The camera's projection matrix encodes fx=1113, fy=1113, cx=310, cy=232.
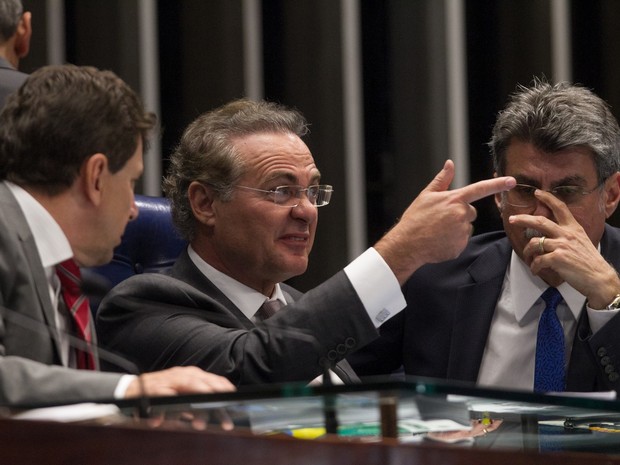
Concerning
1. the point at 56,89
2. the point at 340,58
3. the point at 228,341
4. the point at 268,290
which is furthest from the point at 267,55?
the point at 56,89

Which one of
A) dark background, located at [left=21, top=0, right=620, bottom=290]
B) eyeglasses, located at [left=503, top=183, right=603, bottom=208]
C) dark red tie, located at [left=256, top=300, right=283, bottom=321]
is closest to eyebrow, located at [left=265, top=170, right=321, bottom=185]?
dark red tie, located at [left=256, top=300, right=283, bottom=321]

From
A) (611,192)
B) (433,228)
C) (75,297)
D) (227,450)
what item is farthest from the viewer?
(611,192)

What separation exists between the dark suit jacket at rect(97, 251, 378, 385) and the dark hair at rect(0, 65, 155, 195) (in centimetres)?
24

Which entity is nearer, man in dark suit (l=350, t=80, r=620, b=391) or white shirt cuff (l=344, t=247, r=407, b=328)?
white shirt cuff (l=344, t=247, r=407, b=328)

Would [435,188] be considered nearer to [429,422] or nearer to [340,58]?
[429,422]

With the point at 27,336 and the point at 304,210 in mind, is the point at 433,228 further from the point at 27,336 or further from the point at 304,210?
the point at 27,336

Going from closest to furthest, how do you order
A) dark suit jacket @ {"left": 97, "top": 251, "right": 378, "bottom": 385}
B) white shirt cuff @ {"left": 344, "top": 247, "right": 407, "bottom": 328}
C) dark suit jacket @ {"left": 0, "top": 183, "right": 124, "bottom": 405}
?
dark suit jacket @ {"left": 0, "top": 183, "right": 124, "bottom": 405} < dark suit jacket @ {"left": 97, "top": 251, "right": 378, "bottom": 385} < white shirt cuff @ {"left": 344, "top": 247, "right": 407, "bottom": 328}

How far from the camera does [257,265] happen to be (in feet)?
6.52

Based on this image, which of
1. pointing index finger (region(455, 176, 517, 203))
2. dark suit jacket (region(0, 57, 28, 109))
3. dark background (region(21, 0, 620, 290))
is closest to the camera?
pointing index finger (region(455, 176, 517, 203))

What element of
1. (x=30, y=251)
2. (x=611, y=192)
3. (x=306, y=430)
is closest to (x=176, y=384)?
(x=306, y=430)

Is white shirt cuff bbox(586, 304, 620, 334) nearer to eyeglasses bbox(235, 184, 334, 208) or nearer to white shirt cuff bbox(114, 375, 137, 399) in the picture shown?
eyeglasses bbox(235, 184, 334, 208)

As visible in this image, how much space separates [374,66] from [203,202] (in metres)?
1.73

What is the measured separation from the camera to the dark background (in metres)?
Answer: 3.59

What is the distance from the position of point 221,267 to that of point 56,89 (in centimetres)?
69
